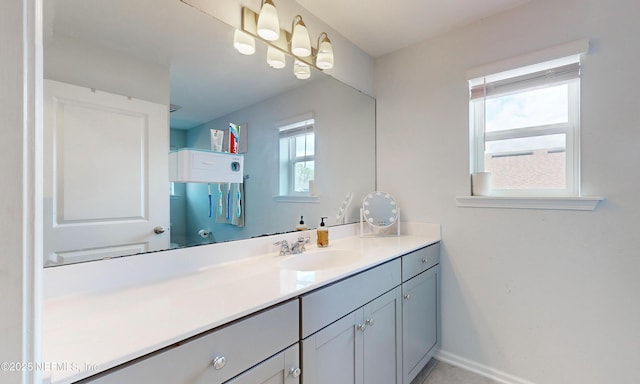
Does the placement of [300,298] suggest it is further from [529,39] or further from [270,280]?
[529,39]

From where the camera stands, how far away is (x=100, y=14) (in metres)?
0.96

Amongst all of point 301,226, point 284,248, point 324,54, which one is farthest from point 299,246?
point 324,54

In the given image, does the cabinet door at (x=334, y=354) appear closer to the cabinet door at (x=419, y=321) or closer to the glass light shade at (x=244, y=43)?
the cabinet door at (x=419, y=321)

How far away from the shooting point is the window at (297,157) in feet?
5.36

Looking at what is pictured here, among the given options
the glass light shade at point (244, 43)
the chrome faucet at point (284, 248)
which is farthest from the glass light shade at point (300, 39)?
the chrome faucet at point (284, 248)

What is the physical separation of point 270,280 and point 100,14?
111 centimetres

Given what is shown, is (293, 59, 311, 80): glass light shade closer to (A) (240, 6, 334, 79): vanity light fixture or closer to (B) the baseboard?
(A) (240, 6, 334, 79): vanity light fixture

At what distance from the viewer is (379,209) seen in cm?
209

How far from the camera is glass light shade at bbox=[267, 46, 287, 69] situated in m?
1.53

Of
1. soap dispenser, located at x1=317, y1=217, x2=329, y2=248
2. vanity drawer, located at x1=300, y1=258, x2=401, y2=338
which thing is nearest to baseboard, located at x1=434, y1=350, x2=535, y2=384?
vanity drawer, located at x1=300, y1=258, x2=401, y2=338

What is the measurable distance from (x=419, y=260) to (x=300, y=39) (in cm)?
146

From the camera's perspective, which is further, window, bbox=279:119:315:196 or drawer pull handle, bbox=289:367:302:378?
window, bbox=279:119:315:196

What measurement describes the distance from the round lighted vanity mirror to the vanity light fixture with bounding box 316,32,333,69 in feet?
3.20

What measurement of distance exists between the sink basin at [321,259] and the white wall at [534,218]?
0.74 metres
